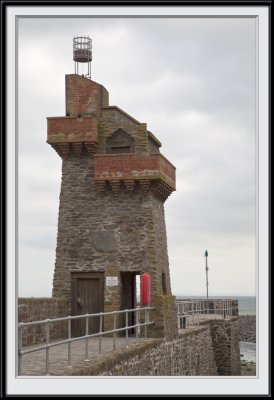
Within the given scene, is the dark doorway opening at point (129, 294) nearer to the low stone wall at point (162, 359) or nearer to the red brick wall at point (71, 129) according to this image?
the low stone wall at point (162, 359)

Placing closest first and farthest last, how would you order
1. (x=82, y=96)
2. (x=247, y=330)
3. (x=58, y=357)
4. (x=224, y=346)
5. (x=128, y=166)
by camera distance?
(x=58, y=357), (x=128, y=166), (x=82, y=96), (x=224, y=346), (x=247, y=330)

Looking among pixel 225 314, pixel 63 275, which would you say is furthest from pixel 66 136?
pixel 225 314

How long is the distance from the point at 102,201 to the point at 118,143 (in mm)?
1887

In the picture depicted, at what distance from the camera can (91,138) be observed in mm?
21281

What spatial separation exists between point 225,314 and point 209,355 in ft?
14.5

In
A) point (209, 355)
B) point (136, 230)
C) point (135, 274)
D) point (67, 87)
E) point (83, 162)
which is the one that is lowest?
point (209, 355)

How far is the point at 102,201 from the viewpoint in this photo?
21312 millimetres

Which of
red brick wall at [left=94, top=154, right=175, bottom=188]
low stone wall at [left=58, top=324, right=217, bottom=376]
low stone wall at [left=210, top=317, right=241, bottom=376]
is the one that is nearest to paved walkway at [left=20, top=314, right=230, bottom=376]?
low stone wall at [left=58, top=324, right=217, bottom=376]

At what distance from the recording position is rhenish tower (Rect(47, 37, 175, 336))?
68.2 feet

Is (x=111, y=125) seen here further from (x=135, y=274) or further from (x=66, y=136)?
(x=135, y=274)

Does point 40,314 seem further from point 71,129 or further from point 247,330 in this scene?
point 247,330

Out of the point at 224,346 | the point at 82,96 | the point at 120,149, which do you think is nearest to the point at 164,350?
the point at 120,149

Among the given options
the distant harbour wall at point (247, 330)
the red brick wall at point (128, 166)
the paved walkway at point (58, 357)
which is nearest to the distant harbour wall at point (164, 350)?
the paved walkway at point (58, 357)

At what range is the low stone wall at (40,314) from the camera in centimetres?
1752
